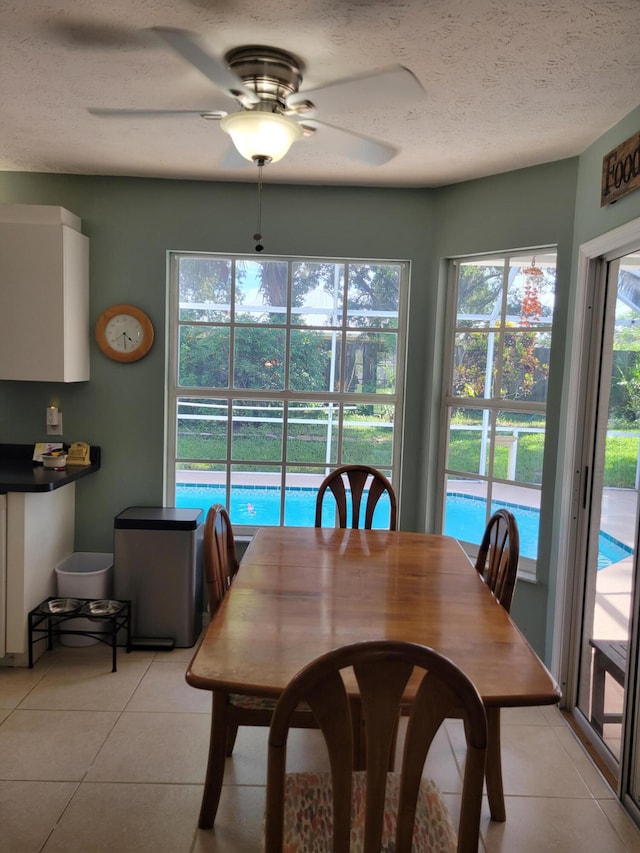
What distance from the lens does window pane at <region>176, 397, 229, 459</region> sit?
3875mm

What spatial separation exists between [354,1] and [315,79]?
1.69ft

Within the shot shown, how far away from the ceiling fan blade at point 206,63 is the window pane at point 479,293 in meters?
1.67

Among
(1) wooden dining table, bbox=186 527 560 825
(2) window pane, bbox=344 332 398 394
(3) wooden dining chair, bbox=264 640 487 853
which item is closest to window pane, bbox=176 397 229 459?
(2) window pane, bbox=344 332 398 394

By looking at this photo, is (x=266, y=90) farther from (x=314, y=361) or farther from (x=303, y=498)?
(x=303, y=498)

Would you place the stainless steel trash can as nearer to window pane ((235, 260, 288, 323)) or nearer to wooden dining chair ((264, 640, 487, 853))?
window pane ((235, 260, 288, 323))

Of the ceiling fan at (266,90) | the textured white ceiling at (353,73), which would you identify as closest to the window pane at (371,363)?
the textured white ceiling at (353,73)

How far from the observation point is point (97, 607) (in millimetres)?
3332

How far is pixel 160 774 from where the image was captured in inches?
94.1

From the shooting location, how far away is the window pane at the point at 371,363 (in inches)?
152

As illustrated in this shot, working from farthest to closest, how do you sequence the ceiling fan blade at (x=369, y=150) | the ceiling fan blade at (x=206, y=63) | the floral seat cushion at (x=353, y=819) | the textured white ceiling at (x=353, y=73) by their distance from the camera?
the ceiling fan blade at (x=369, y=150) → the ceiling fan blade at (x=206, y=63) → the textured white ceiling at (x=353, y=73) → the floral seat cushion at (x=353, y=819)

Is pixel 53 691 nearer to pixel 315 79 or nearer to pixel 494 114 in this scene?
pixel 315 79

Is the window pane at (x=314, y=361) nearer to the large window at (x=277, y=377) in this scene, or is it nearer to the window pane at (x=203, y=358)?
the large window at (x=277, y=377)

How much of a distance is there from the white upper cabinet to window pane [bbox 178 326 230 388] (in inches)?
26.4

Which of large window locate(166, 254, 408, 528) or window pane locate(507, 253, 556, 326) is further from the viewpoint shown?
large window locate(166, 254, 408, 528)
